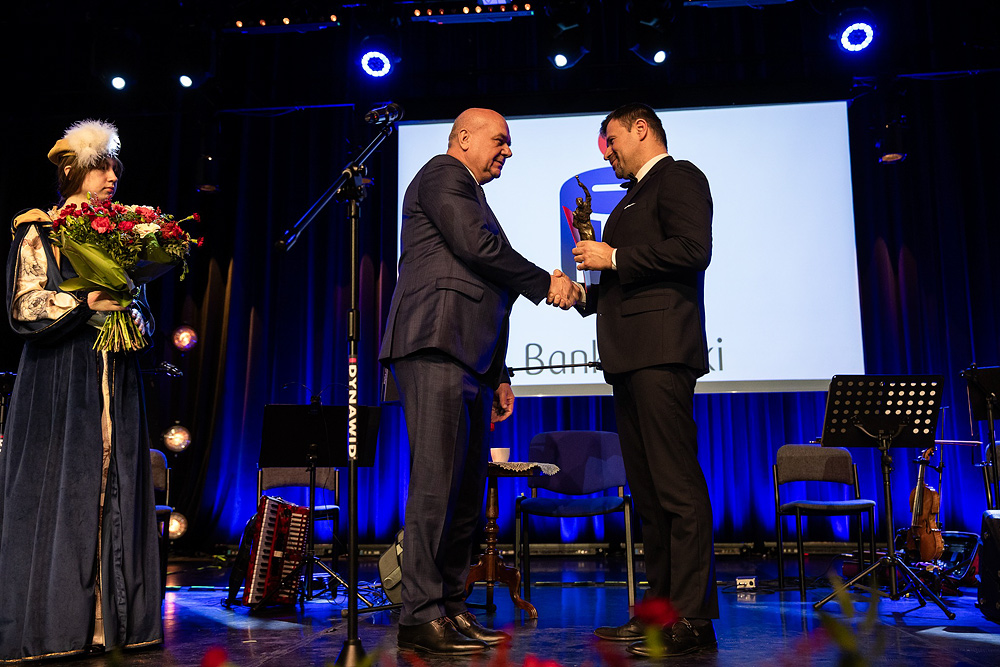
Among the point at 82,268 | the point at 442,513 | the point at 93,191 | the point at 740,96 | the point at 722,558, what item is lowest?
the point at 722,558

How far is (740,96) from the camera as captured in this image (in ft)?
23.1

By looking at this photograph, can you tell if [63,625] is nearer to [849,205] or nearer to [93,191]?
[93,191]

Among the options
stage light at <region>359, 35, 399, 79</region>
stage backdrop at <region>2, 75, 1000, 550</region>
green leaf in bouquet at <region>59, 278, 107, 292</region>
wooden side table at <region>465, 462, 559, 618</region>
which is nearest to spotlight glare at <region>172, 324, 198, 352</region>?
stage backdrop at <region>2, 75, 1000, 550</region>

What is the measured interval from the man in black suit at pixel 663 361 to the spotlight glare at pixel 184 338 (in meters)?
4.81

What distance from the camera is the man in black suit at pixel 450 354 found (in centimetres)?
286

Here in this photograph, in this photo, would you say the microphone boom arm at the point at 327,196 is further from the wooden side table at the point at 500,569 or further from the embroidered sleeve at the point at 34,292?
the wooden side table at the point at 500,569

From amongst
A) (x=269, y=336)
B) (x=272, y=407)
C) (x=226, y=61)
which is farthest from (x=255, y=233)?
(x=272, y=407)

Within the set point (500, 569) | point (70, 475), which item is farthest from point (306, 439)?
point (70, 475)

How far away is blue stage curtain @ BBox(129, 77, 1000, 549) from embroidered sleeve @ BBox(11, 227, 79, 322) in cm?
429

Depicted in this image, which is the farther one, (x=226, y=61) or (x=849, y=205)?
(x=226, y=61)

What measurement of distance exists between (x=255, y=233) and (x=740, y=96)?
444cm

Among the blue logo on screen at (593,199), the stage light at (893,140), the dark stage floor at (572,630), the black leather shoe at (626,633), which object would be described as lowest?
the dark stage floor at (572,630)

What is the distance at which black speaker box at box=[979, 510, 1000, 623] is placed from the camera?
375cm

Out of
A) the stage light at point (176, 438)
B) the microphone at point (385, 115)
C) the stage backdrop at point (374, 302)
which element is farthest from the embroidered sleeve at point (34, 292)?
the stage light at point (176, 438)
